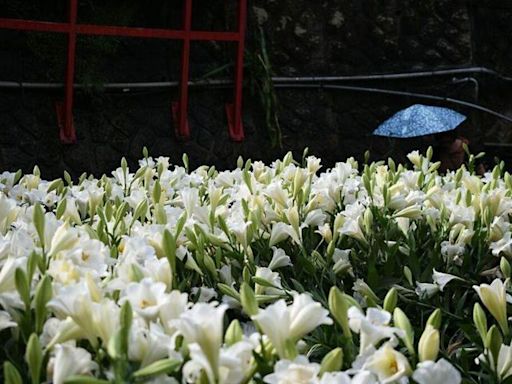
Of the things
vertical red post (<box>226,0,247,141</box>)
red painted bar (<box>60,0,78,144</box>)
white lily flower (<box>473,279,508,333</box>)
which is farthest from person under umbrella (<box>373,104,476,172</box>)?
white lily flower (<box>473,279,508,333</box>)

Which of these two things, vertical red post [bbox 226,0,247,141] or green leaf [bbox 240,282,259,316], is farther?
vertical red post [bbox 226,0,247,141]

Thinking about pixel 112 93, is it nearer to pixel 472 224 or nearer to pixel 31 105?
pixel 31 105

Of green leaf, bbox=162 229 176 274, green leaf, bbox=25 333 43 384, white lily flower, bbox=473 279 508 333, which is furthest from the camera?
green leaf, bbox=162 229 176 274

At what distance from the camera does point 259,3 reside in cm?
702

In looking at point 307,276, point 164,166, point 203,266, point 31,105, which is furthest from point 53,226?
point 31,105

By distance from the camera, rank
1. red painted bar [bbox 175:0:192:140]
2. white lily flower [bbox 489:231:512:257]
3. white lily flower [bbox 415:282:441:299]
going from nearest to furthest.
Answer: white lily flower [bbox 415:282:441:299] < white lily flower [bbox 489:231:512:257] < red painted bar [bbox 175:0:192:140]

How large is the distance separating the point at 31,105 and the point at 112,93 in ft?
1.82

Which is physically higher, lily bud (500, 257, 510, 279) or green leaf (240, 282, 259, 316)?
green leaf (240, 282, 259, 316)

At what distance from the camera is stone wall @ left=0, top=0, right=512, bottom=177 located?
248 inches

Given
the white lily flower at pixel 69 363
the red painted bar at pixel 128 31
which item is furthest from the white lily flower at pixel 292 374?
the red painted bar at pixel 128 31

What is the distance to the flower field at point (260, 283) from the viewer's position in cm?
114

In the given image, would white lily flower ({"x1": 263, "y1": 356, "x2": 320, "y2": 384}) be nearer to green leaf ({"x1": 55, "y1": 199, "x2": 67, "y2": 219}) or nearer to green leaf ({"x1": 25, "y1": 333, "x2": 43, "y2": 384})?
green leaf ({"x1": 25, "y1": 333, "x2": 43, "y2": 384})

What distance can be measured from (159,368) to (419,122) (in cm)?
584

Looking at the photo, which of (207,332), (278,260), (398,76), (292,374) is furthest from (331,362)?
(398,76)
